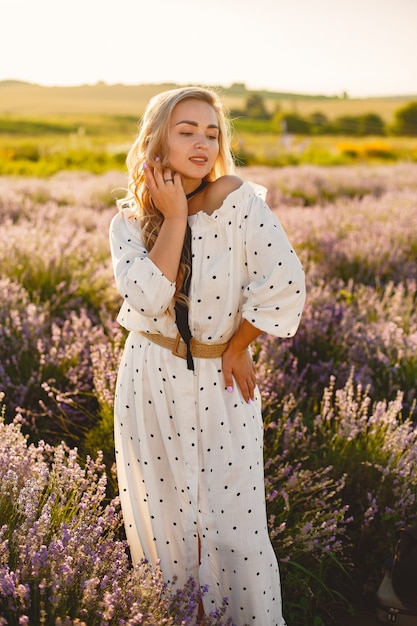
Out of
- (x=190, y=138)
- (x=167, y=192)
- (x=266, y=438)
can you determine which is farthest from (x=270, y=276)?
(x=266, y=438)

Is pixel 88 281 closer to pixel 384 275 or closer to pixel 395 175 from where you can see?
pixel 384 275

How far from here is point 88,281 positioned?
4.57m

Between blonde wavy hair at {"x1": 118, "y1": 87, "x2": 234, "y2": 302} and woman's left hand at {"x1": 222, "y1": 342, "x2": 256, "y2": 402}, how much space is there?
0.23 meters

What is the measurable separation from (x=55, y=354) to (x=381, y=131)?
4658cm

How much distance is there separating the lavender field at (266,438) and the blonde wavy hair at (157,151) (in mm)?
793

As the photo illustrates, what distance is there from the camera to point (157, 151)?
1930mm

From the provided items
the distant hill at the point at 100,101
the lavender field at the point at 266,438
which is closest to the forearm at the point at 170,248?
the lavender field at the point at 266,438

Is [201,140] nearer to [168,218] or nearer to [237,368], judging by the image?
[168,218]

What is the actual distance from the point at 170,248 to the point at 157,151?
35 cm

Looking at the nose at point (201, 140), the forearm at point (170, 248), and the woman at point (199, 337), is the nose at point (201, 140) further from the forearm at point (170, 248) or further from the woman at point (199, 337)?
the forearm at point (170, 248)

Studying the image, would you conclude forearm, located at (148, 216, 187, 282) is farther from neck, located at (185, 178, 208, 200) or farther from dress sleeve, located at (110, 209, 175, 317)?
neck, located at (185, 178, 208, 200)

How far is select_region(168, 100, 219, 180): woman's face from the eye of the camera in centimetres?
188

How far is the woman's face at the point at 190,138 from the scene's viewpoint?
188 centimetres

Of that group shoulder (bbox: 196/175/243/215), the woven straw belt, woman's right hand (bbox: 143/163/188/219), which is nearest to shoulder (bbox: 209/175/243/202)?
shoulder (bbox: 196/175/243/215)
